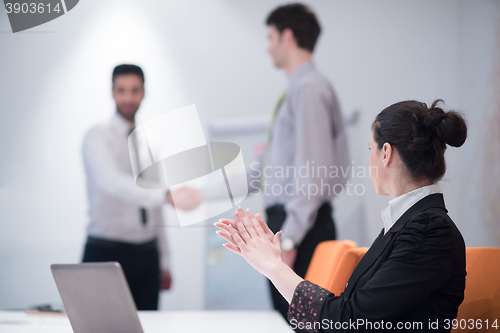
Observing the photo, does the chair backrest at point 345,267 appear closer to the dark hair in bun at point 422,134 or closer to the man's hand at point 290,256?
the dark hair in bun at point 422,134

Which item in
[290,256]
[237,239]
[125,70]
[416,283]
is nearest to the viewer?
[416,283]

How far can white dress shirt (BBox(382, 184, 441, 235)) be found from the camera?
123 centimetres

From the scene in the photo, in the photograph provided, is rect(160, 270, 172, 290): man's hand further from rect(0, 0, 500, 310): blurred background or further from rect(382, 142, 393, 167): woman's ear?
rect(382, 142, 393, 167): woman's ear

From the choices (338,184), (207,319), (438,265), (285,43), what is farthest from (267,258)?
(285,43)

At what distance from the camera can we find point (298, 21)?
3080 millimetres

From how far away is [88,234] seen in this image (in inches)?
121

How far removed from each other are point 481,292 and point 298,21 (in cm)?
232

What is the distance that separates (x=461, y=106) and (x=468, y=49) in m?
0.42

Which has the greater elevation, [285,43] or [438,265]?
[285,43]

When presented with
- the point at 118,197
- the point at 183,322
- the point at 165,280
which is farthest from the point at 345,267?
the point at 118,197

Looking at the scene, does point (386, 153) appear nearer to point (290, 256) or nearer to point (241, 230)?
point (241, 230)

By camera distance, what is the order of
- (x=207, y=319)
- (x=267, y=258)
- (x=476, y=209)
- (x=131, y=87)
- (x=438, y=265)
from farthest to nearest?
(x=131, y=87) < (x=476, y=209) < (x=207, y=319) < (x=267, y=258) < (x=438, y=265)

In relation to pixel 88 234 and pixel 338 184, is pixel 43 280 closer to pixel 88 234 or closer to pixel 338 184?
pixel 88 234

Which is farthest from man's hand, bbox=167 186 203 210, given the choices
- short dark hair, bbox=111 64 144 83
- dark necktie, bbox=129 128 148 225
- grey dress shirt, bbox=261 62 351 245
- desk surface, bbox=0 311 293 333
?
desk surface, bbox=0 311 293 333
